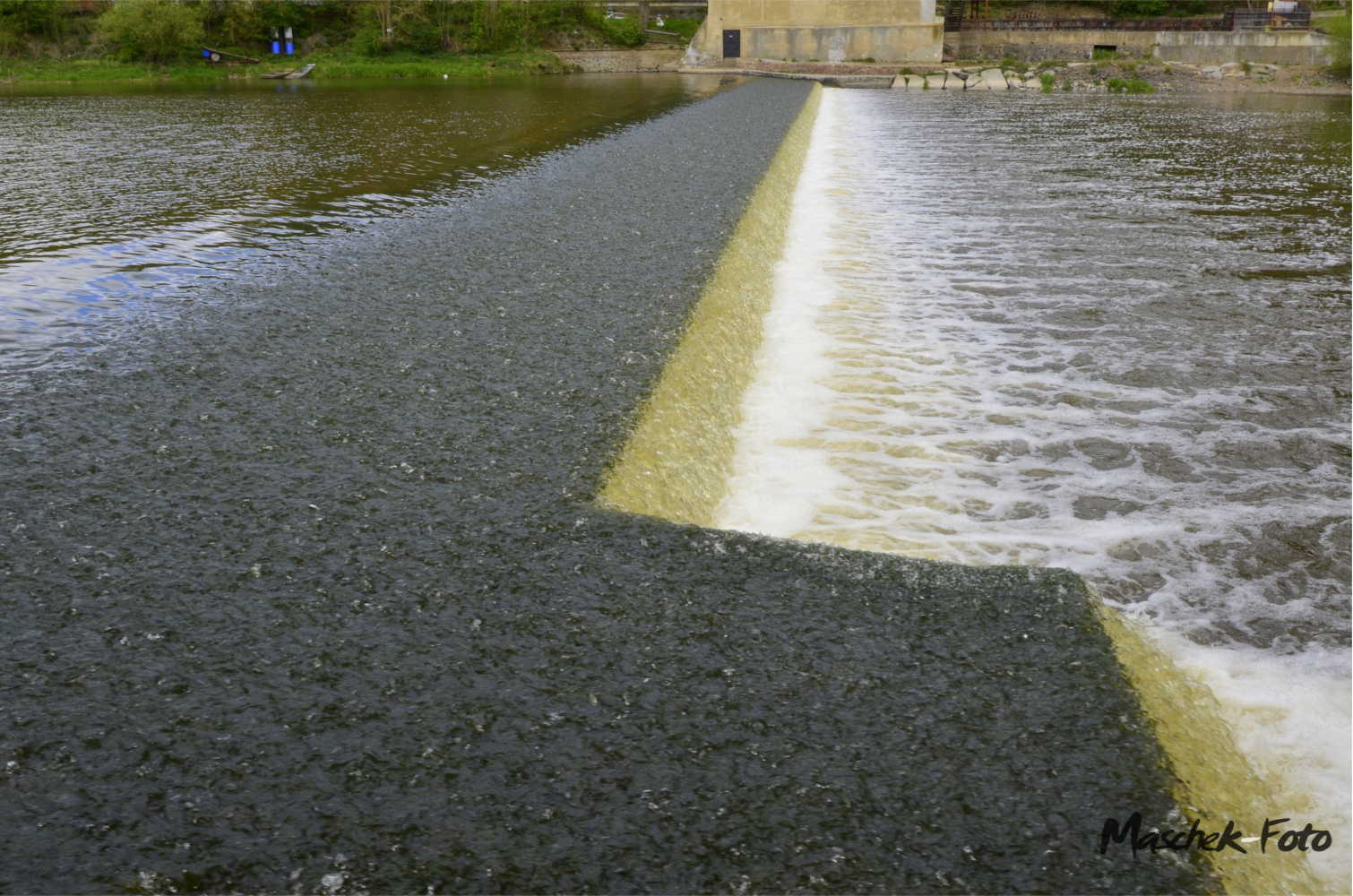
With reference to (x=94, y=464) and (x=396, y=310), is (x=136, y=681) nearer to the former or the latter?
(x=94, y=464)

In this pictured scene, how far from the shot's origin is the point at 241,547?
3.38 meters

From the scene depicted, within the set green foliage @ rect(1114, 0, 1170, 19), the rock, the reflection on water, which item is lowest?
the reflection on water

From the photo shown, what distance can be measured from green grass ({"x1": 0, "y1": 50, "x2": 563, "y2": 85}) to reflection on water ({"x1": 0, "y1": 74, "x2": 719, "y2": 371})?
1195 cm

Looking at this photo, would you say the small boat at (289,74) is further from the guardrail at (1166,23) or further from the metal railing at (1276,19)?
the metal railing at (1276,19)

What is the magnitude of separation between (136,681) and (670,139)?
41.6 feet

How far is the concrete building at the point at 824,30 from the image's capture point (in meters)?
43.8

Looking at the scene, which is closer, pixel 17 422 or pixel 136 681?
pixel 136 681

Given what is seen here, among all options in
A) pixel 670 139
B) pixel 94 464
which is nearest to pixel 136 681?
pixel 94 464

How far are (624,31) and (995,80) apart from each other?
21.1m

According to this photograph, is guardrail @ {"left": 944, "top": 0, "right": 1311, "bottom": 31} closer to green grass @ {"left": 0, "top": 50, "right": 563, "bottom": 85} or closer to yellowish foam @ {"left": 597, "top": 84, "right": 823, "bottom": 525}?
green grass @ {"left": 0, "top": 50, "right": 563, "bottom": 85}

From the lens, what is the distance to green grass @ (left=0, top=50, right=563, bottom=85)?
38312mm

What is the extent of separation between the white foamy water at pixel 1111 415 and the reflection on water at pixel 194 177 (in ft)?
14.3

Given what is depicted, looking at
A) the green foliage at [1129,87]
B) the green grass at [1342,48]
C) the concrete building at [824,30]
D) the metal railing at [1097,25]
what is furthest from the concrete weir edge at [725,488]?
the metal railing at [1097,25]

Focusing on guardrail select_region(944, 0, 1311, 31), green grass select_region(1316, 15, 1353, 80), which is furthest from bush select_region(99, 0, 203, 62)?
green grass select_region(1316, 15, 1353, 80)
